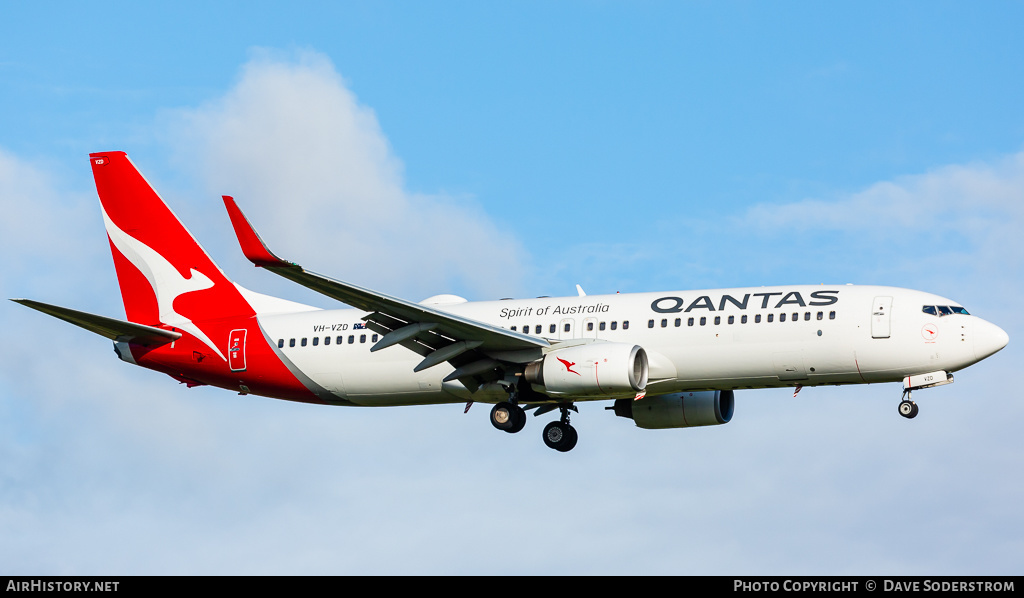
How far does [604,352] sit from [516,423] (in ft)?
13.2

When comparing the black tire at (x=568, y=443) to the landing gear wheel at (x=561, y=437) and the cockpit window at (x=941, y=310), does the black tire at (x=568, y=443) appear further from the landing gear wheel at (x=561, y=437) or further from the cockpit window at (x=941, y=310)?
the cockpit window at (x=941, y=310)

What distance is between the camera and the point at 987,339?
38688 mm

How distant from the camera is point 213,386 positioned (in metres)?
46.8

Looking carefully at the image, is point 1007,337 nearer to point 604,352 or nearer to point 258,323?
point 604,352

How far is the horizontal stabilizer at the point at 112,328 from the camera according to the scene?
40.6 meters

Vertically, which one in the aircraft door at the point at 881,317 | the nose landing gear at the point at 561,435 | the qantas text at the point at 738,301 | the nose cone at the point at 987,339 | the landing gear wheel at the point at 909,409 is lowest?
the landing gear wheel at the point at 909,409

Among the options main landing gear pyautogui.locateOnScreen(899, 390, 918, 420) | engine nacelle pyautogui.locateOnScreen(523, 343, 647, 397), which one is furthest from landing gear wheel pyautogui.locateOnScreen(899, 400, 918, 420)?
engine nacelle pyautogui.locateOnScreen(523, 343, 647, 397)

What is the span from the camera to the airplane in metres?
39.0

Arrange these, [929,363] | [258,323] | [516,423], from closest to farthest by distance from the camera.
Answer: [929,363] < [516,423] < [258,323]

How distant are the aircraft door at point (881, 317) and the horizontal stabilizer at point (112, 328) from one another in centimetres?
2189

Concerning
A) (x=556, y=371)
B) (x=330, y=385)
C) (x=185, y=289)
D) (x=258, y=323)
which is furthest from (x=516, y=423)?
(x=185, y=289)

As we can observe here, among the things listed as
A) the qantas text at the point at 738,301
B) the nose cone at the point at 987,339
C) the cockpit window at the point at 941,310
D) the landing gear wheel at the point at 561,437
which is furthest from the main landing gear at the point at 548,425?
the nose cone at the point at 987,339

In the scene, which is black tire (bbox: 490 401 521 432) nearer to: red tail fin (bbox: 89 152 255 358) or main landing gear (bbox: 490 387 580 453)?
main landing gear (bbox: 490 387 580 453)

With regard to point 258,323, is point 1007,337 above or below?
below
